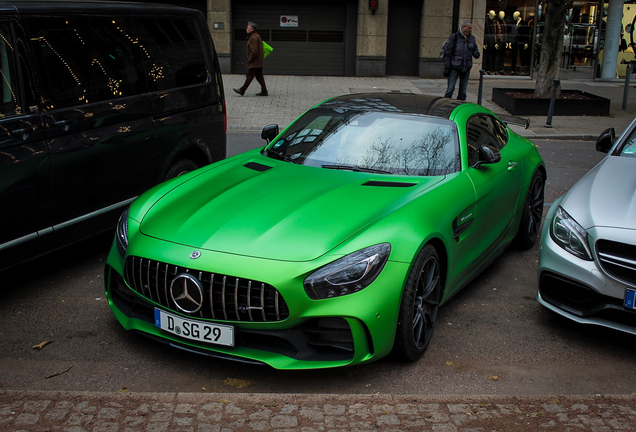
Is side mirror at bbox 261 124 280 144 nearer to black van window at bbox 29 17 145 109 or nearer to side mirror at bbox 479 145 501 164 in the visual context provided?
black van window at bbox 29 17 145 109

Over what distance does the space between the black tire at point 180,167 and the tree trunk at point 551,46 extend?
10524 mm

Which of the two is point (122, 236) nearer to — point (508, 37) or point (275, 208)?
point (275, 208)

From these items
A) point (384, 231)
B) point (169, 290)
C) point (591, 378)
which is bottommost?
point (591, 378)

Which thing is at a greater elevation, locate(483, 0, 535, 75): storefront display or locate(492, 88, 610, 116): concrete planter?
locate(483, 0, 535, 75): storefront display

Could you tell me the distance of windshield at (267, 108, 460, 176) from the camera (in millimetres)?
5102

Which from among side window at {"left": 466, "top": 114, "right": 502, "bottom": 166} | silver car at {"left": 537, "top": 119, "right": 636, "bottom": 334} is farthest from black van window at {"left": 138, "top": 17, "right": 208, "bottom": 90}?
silver car at {"left": 537, "top": 119, "right": 636, "bottom": 334}

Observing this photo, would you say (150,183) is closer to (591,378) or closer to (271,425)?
(271,425)

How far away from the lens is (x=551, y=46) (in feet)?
49.9

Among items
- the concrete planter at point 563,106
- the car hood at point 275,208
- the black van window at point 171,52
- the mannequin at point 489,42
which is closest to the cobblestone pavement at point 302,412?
the car hood at point 275,208

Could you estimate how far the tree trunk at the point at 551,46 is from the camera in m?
14.6

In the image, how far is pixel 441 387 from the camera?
4023mm

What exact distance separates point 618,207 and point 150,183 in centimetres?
390

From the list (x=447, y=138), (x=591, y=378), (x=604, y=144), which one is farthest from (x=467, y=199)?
(x=604, y=144)

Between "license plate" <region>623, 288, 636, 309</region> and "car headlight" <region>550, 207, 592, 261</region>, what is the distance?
0.31 meters
